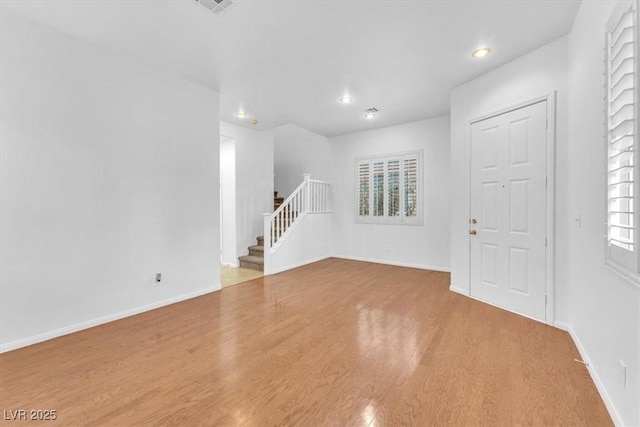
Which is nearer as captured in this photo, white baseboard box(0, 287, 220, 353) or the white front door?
white baseboard box(0, 287, 220, 353)

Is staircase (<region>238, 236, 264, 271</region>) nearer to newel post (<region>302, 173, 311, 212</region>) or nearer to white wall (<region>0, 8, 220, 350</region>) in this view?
newel post (<region>302, 173, 311, 212</region>)

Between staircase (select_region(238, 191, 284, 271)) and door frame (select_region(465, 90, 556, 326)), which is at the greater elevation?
door frame (select_region(465, 90, 556, 326))

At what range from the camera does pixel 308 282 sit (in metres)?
4.44

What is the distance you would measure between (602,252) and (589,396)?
91 cm

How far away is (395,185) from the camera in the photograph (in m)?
5.64

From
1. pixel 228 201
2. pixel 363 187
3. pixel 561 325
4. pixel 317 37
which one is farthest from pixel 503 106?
pixel 228 201

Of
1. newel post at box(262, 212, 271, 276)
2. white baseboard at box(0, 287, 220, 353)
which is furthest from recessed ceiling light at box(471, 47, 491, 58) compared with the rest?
white baseboard at box(0, 287, 220, 353)

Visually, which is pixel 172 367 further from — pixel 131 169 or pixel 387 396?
pixel 131 169

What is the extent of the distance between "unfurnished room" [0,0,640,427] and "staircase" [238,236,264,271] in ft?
3.05

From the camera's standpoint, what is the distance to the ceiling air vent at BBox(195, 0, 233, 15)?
2.17 metres

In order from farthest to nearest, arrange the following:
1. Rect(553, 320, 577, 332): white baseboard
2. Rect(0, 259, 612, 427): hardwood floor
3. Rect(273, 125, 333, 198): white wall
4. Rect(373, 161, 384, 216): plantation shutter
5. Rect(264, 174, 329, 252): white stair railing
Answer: Rect(273, 125, 333, 198): white wall < Rect(373, 161, 384, 216): plantation shutter < Rect(264, 174, 329, 252): white stair railing < Rect(553, 320, 577, 332): white baseboard < Rect(0, 259, 612, 427): hardwood floor

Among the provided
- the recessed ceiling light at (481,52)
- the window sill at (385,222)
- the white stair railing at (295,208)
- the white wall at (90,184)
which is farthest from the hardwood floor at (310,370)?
the recessed ceiling light at (481,52)

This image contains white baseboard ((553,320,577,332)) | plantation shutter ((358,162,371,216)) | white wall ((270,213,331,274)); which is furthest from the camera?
plantation shutter ((358,162,371,216))

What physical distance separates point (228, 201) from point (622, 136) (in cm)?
548
